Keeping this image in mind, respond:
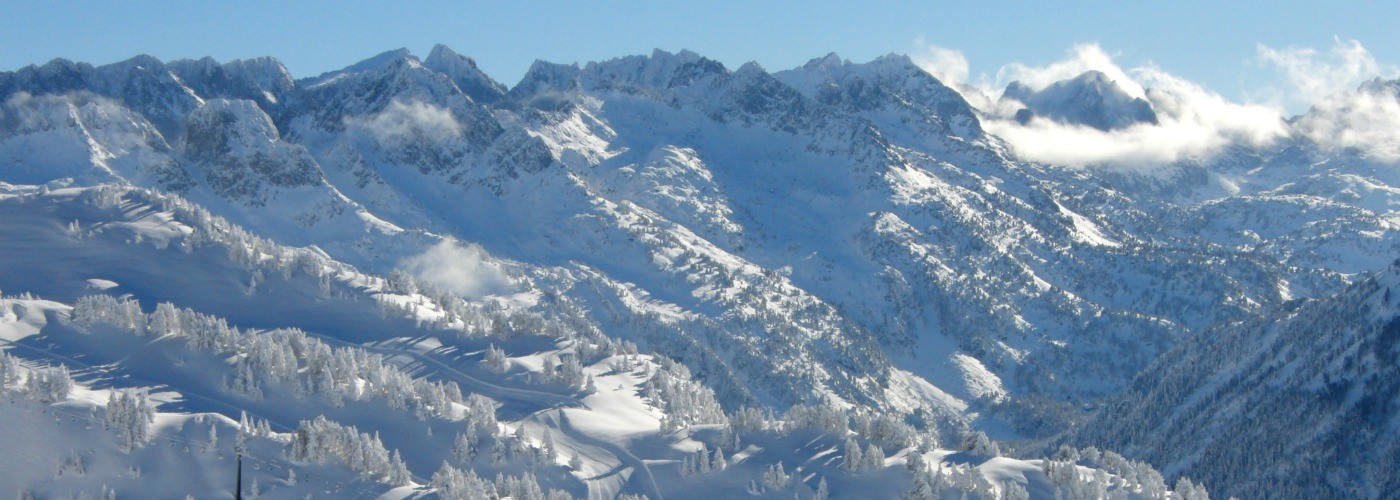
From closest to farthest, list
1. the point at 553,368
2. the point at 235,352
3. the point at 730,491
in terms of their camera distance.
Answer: the point at 730,491 → the point at 235,352 → the point at 553,368

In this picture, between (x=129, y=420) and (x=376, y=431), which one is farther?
(x=376, y=431)

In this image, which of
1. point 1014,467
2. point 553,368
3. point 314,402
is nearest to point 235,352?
point 314,402

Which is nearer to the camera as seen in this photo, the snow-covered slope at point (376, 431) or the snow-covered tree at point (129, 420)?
the snow-covered slope at point (376, 431)

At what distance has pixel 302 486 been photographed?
431ft

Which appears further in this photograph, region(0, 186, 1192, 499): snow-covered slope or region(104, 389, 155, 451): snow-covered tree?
region(104, 389, 155, 451): snow-covered tree

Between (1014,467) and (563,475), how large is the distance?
5666 cm

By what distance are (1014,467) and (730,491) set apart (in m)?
36.6

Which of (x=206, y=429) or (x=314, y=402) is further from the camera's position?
(x=314, y=402)

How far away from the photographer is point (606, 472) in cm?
15712

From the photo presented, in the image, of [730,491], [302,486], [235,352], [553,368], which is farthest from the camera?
[553,368]

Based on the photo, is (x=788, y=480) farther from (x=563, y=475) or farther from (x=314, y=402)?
(x=314, y=402)

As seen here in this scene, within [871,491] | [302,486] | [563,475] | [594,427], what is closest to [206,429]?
[302,486]

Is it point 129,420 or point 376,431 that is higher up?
point 129,420

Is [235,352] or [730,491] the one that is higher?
[235,352]
